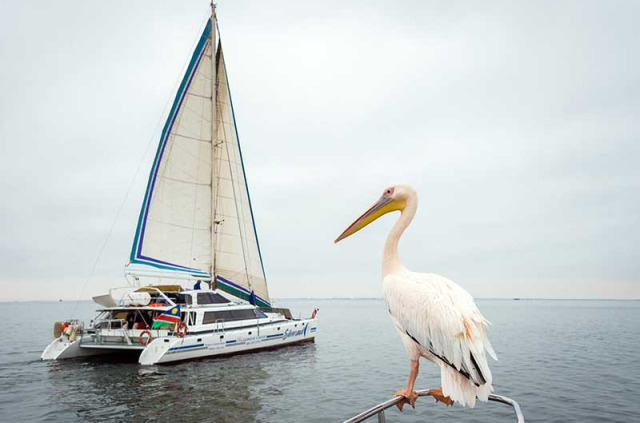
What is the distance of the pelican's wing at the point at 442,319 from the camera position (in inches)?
142

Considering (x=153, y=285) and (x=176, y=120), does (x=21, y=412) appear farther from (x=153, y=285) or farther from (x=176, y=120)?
(x=176, y=120)

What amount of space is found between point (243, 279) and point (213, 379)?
840cm

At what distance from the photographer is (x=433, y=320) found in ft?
12.9

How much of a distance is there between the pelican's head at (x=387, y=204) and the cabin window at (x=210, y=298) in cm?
1580

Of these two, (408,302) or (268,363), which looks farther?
(268,363)

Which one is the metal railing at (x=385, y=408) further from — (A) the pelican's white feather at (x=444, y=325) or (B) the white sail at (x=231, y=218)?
(B) the white sail at (x=231, y=218)

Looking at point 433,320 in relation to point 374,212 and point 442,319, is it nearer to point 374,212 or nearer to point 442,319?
point 442,319

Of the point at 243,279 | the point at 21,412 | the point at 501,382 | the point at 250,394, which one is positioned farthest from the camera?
the point at 243,279

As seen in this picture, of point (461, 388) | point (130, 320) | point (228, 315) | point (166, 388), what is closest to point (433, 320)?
point (461, 388)

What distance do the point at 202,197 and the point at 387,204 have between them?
18.9 metres

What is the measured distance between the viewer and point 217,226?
23234mm

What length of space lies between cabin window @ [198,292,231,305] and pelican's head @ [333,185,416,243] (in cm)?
1580

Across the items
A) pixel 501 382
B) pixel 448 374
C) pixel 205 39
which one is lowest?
pixel 501 382

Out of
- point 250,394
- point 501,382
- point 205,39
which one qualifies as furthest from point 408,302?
point 205,39
